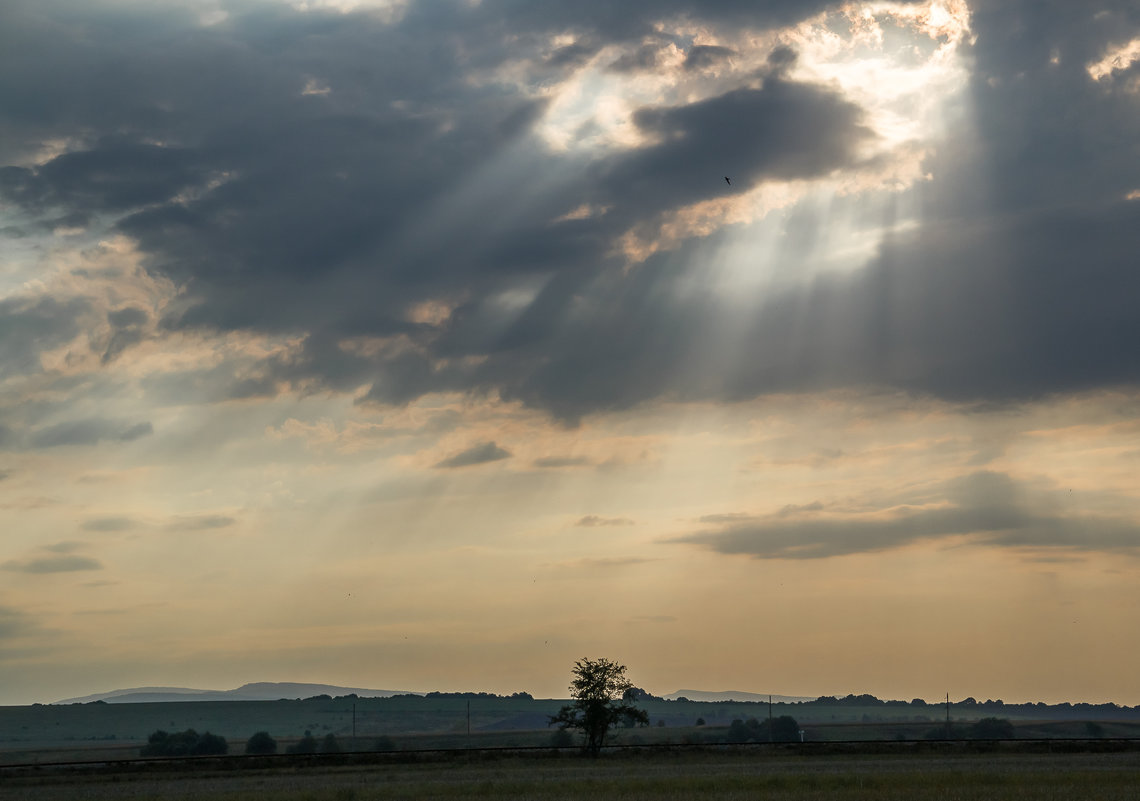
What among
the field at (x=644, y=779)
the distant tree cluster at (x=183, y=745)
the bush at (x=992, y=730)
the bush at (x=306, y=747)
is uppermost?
the field at (x=644, y=779)

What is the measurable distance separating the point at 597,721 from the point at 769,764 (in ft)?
63.6

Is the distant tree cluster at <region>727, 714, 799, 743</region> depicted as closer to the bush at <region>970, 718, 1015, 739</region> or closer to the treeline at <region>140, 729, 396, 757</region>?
the bush at <region>970, 718, 1015, 739</region>

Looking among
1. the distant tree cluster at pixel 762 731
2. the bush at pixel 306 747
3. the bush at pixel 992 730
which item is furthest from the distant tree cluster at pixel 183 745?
the bush at pixel 992 730

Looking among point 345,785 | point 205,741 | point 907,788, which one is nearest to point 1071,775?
point 907,788

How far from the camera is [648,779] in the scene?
2199 inches

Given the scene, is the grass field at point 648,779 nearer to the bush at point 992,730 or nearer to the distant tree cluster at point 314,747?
the distant tree cluster at point 314,747

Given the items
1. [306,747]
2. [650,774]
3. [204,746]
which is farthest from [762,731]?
[650,774]

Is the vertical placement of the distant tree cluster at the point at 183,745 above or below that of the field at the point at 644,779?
below

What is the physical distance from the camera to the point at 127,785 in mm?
60750

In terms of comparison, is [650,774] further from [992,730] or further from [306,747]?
[992,730]

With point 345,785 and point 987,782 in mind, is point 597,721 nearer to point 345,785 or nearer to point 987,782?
point 345,785

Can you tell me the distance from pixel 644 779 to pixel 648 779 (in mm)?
230

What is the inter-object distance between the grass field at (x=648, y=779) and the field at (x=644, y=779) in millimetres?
68

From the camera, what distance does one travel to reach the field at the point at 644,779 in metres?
47.5
